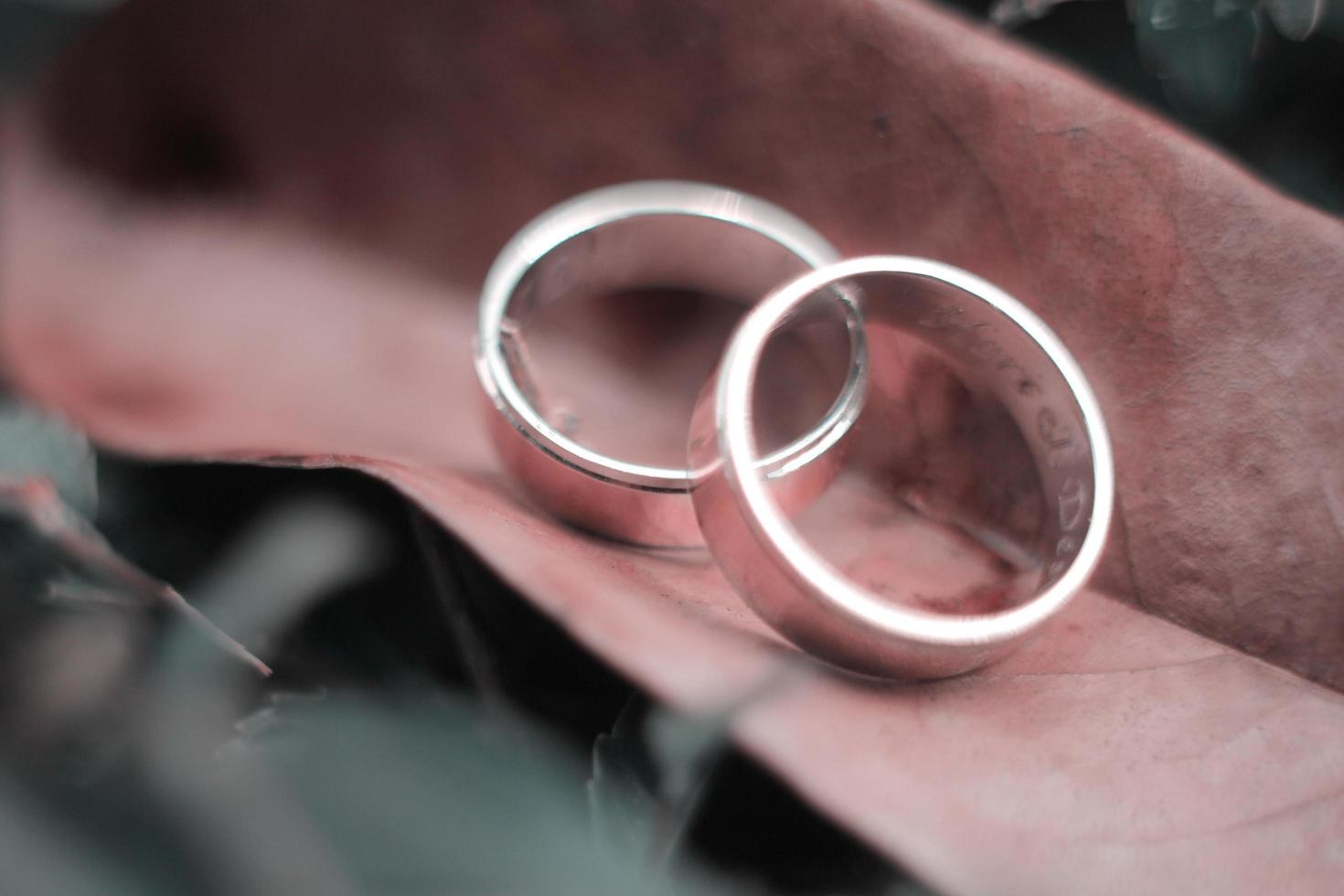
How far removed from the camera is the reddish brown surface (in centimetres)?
56

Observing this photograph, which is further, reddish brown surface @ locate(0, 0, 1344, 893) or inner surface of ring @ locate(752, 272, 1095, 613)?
inner surface of ring @ locate(752, 272, 1095, 613)

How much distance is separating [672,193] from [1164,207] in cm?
43

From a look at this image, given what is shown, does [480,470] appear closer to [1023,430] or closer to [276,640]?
[276,640]

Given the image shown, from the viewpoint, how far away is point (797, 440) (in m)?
0.87

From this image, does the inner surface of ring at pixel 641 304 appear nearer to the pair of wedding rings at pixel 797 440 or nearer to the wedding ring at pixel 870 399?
the pair of wedding rings at pixel 797 440

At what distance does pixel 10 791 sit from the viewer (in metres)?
0.58

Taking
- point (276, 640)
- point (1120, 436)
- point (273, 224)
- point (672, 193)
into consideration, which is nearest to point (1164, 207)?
point (1120, 436)

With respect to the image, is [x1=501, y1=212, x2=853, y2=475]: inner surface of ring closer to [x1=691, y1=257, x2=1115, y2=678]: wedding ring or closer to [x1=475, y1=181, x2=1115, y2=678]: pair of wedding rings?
[x1=475, y1=181, x2=1115, y2=678]: pair of wedding rings

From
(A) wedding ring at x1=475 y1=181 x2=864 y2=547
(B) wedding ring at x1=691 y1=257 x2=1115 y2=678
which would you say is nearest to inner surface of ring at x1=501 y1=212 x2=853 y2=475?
(A) wedding ring at x1=475 y1=181 x2=864 y2=547

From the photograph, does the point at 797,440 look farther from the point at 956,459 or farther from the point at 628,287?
the point at 628,287

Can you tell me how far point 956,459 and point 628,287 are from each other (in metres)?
0.41

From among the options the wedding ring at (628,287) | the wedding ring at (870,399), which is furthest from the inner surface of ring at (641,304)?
the wedding ring at (870,399)

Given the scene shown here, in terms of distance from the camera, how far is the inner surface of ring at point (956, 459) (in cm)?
78

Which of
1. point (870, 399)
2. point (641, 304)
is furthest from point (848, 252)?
point (641, 304)
